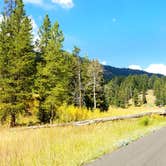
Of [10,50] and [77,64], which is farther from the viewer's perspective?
[77,64]

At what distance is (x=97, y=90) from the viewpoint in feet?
249

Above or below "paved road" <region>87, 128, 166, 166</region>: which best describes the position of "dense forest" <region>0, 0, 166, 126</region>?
above

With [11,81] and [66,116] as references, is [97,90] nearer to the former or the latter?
[66,116]

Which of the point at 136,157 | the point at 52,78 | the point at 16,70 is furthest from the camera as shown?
the point at 52,78

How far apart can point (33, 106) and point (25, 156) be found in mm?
28857

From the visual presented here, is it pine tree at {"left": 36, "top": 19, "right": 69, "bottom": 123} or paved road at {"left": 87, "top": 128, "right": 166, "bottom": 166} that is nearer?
paved road at {"left": 87, "top": 128, "right": 166, "bottom": 166}

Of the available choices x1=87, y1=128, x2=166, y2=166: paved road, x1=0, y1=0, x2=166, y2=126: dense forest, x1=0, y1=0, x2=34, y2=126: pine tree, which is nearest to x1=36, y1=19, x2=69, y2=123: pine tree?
x1=0, y1=0, x2=166, y2=126: dense forest

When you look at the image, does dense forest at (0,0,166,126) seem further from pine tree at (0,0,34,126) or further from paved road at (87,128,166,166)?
paved road at (87,128,166,166)

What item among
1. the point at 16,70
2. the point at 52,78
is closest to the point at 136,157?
the point at 16,70

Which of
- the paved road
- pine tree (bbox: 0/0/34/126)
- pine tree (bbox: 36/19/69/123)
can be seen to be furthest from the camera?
pine tree (bbox: 36/19/69/123)

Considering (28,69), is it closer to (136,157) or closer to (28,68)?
(28,68)

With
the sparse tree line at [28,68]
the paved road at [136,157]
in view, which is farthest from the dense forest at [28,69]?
the paved road at [136,157]

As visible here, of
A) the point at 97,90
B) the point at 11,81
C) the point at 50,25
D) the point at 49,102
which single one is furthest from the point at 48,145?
the point at 97,90

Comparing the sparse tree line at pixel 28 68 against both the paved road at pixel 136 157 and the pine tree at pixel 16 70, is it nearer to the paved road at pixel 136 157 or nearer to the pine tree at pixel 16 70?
the pine tree at pixel 16 70
